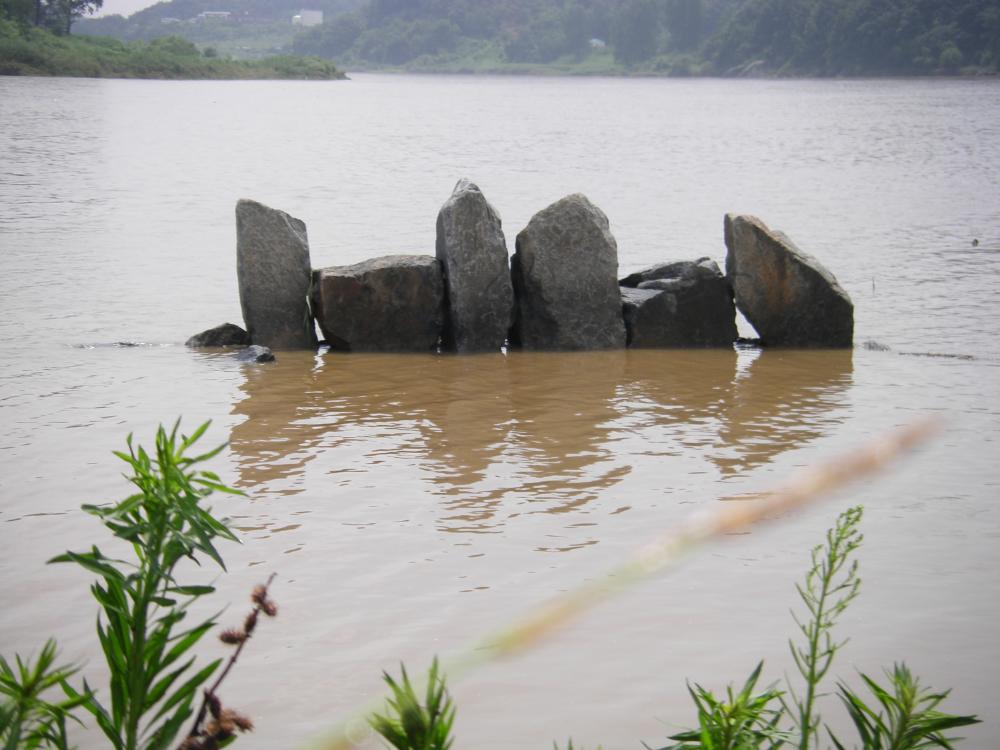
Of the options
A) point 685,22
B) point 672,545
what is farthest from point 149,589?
point 685,22

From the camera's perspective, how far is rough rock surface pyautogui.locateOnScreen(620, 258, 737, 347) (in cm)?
977

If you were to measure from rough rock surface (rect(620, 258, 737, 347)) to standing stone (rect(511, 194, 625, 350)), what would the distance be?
19cm

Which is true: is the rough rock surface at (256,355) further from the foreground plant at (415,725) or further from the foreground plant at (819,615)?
the foreground plant at (415,725)

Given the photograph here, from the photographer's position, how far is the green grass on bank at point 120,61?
260 feet

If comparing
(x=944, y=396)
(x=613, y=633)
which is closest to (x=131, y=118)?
(x=944, y=396)

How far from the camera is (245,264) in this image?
30.6 feet

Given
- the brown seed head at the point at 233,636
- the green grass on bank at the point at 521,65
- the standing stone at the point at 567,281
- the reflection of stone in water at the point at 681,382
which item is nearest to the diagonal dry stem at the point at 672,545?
the reflection of stone in water at the point at 681,382

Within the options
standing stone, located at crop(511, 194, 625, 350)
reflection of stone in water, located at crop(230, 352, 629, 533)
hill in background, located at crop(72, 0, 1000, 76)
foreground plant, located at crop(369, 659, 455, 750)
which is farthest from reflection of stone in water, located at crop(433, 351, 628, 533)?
hill in background, located at crop(72, 0, 1000, 76)

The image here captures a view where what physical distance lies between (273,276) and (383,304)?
0.90 meters

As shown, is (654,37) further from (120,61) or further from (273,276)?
(273,276)

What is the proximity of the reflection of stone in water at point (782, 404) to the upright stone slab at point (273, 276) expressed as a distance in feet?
11.5

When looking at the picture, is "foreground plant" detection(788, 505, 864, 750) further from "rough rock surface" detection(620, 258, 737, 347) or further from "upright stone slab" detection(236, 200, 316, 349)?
"upright stone slab" detection(236, 200, 316, 349)

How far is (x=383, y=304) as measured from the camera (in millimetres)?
9305

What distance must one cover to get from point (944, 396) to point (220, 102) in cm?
6228
